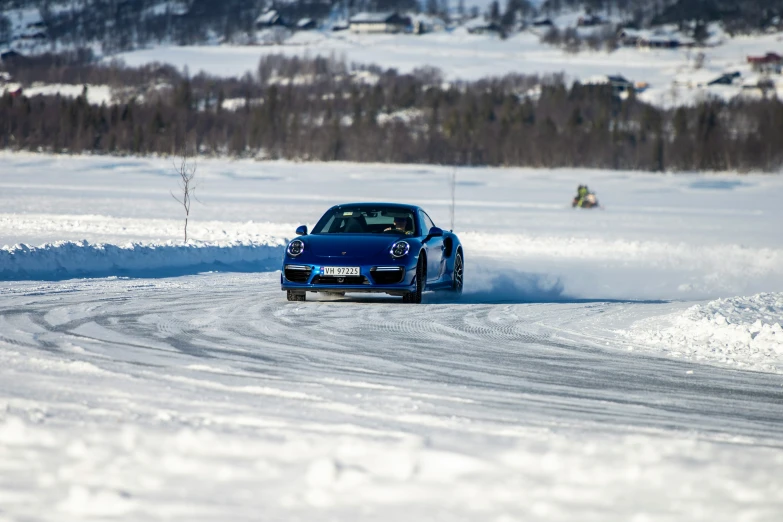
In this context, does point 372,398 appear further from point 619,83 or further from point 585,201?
point 619,83

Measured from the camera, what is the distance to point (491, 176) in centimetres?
8769

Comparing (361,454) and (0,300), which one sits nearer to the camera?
(361,454)

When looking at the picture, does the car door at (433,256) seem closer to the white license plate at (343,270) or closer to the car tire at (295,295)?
the white license plate at (343,270)

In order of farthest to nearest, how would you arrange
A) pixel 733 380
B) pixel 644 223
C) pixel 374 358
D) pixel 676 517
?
pixel 644 223 → pixel 374 358 → pixel 733 380 → pixel 676 517

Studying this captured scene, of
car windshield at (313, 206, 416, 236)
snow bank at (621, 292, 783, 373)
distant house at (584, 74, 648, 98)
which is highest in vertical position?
distant house at (584, 74, 648, 98)

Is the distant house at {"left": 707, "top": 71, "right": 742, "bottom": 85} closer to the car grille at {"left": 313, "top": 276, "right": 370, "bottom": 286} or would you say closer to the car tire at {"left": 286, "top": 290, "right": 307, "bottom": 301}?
the car tire at {"left": 286, "top": 290, "right": 307, "bottom": 301}

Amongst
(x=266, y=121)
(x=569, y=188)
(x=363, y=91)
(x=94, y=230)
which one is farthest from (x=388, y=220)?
(x=363, y=91)

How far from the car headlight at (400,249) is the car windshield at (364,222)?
2.24ft

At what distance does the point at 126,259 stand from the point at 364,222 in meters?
5.61

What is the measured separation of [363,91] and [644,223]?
462 ft

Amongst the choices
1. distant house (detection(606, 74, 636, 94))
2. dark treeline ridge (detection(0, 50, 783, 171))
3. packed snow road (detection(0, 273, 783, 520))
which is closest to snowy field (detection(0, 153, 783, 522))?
packed snow road (detection(0, 273, 783, 520))

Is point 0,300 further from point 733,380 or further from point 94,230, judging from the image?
point 94,230

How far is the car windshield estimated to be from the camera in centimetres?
1444

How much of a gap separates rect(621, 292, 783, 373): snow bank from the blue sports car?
3027mm
